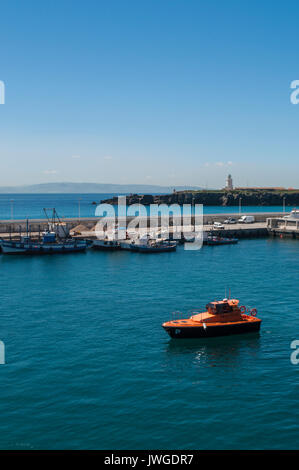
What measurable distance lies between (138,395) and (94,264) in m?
60.1

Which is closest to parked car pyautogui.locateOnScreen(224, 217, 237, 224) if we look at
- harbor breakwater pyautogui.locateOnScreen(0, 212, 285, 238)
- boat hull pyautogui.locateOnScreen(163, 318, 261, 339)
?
harbor breakwater pyautogui.locateOnScreen(0, 212, 285, 238)

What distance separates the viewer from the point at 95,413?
28.4m

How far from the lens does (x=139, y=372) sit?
34688 mm

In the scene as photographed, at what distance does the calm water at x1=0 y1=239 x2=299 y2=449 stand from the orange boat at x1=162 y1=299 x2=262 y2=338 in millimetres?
863

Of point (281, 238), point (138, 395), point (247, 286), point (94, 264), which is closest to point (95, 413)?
point (138, 395)

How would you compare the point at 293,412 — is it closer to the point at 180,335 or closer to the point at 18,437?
the point at 180,335

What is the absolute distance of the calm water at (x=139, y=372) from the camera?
2638cm

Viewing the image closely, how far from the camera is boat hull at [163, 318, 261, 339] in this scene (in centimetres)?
4194

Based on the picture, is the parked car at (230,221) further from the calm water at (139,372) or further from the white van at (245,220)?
the calm water at (139,372)

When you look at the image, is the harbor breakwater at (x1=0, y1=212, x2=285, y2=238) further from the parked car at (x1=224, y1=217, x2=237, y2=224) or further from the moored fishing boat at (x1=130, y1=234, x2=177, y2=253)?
the moored fishing boat at (x1=130, y1=234, x2=177, y2=253)

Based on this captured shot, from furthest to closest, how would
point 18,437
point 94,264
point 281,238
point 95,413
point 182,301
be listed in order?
point 281,238 < point 94,264 < point 182,301 < point 95,413 < point 18,437

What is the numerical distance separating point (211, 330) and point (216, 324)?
802 mm

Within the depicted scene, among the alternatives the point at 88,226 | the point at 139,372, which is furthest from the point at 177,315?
the point at 88,226

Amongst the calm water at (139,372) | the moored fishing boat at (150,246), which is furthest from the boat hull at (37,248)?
the calm water at (139,372)
